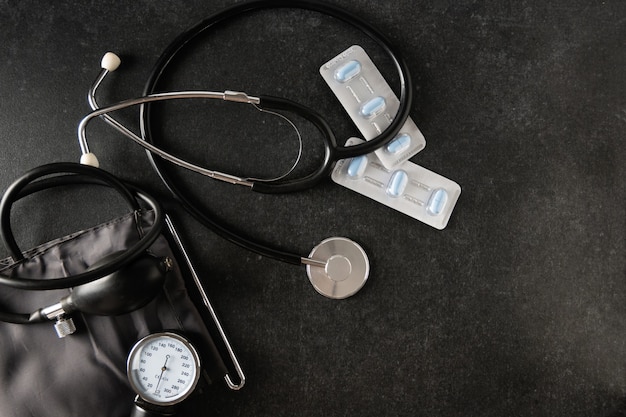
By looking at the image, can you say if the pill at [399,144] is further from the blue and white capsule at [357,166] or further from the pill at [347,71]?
the pill at [347,71]

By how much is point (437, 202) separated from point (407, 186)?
7 centimetres

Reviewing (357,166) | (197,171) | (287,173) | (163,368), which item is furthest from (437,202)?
(163,368)

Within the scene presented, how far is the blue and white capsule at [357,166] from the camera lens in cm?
113

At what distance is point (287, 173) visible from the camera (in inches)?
45.4

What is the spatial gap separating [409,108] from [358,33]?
0.71ft

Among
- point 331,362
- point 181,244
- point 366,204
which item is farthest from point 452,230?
point 181,244

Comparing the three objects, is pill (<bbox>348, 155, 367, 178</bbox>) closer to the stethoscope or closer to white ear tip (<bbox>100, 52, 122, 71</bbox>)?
the stethoscope

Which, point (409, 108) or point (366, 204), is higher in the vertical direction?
point (409, 108)

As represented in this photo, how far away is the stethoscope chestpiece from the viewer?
44.4 inches

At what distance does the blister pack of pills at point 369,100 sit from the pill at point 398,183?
0.08 feet

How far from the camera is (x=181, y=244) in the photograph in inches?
44.0

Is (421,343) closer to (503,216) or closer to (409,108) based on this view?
(503,216)

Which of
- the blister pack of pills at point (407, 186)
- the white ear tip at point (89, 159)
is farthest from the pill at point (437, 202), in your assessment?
the white ear tip at point (89, 159)

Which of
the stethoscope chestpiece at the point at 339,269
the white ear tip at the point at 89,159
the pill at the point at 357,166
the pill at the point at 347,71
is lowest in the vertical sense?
the stethoscope chestpiece at the point at 339,269
